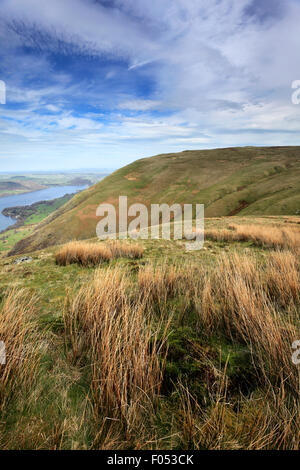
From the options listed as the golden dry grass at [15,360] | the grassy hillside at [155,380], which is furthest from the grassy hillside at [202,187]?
the golden dry grass at [15,360]

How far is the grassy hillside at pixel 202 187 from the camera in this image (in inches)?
1687

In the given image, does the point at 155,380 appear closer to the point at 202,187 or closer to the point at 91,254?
the point at 91,254

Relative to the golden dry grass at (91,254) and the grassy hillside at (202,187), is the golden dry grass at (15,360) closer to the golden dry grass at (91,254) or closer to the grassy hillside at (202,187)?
the golden dry grass at (91,254)

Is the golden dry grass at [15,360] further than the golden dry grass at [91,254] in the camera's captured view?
No

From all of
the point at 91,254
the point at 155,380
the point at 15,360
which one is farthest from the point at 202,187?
the point at 15,360

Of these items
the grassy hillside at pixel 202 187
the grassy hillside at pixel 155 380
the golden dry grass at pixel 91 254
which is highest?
the grassy hillside at pixel 202 187

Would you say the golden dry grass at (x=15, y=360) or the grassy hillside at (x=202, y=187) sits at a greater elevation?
the grassy hillside at (x=202, y=187)

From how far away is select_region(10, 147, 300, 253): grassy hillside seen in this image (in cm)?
4284

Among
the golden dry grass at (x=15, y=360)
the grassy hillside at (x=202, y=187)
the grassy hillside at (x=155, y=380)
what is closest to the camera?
the grassy hillside at (x=155, y=380)

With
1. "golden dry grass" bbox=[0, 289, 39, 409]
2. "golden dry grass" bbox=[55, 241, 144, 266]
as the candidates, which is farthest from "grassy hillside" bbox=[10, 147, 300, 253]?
"golden dry grass" bbox=[0, 289, 39, 409]

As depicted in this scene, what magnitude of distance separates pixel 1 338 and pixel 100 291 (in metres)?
1.08

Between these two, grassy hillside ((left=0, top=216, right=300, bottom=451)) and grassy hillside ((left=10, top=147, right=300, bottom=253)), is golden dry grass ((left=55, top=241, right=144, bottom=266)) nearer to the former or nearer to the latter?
grassy hillside ((left=0, top=216, right=300, bottom=451))

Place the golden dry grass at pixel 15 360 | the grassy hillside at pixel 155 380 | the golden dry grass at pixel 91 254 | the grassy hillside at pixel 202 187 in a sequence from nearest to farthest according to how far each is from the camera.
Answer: the grassy hillside at pixel 155 380
the golden dry grass at pixel 15 360
the golden dry grass at pixel 91 254
the grassy hillside at pixel 202 187
